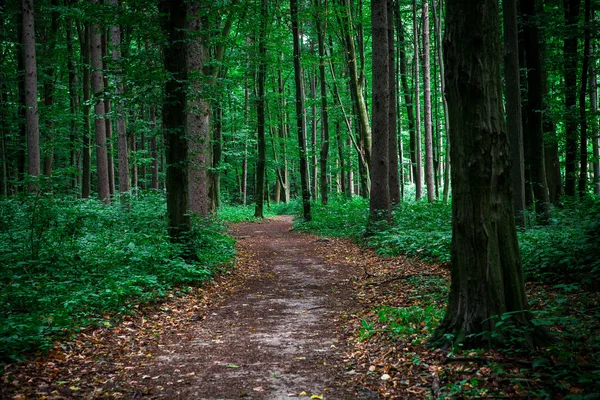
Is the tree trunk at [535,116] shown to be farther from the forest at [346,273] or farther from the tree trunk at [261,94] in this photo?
the tree trunk at [261,94]

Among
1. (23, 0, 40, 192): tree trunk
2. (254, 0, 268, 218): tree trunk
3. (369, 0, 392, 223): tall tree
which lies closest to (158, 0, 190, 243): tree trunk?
(369, 0, 392, 223): tall tree

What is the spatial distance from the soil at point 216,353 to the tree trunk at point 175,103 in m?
2.37

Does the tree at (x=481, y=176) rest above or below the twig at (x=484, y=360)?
above

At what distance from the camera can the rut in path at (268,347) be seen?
13.1 feet

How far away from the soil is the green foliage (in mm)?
341

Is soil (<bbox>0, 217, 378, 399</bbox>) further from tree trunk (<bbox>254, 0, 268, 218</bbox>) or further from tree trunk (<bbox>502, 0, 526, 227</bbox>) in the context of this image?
tree trunk (<bbox>254, 0, 268, 218</bbox>)

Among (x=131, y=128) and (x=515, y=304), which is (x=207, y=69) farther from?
(x=515, y=304)

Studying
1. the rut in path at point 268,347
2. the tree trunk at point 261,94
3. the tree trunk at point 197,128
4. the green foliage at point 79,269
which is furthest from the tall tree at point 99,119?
the rut in path at point 268,347

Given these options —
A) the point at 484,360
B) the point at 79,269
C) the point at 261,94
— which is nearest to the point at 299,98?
the point at 261,94

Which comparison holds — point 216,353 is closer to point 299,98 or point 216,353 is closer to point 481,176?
point 481,176

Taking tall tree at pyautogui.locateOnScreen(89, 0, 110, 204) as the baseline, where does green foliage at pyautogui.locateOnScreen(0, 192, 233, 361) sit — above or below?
below

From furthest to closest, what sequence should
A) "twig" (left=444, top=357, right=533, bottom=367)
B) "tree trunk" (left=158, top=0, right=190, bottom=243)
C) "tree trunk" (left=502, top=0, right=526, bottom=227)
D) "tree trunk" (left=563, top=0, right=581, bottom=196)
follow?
1. "tree trunk" (left=563, top=0, right=581, bottom=196)
2. "tree trunk" (left=502, top=0, right=526, bottom=227)
3. "tree trunk" (left=158, top=0, right=190, bottom=243)
4. "twig" (left=444, top=357, right=533, bottom=367)

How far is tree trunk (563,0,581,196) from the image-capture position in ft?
36.9

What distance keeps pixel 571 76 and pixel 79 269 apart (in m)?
14.9
